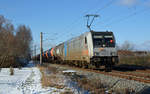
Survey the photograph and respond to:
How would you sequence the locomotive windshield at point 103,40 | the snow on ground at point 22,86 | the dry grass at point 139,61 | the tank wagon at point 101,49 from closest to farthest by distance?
the snow on ground at point 22,86 → the tank wagon at point 101,49 → the locomotive windshield at point 103,40 → the dry grass at point 139,61

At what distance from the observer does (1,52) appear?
27344 millimetres

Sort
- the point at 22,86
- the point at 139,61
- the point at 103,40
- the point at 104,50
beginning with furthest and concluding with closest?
the point at 139,61
the point at 103,40
the point at 104,50
the point at 22,86

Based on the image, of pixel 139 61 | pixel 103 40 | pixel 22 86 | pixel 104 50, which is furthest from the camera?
pixel 139 61

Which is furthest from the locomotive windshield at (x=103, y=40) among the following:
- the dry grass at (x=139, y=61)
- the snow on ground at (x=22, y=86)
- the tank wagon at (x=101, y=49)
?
the dry grass at (x=139, y=61)

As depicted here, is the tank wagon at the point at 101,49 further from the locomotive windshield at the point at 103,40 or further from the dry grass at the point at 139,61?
the dry grass at the point at 139,61

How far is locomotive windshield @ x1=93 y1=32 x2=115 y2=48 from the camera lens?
17119mm

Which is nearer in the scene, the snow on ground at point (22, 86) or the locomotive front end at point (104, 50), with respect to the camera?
the snow on ground at point (22, 86)

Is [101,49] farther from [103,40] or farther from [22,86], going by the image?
[22,86]

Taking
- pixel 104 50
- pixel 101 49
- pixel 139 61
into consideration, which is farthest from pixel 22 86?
pixel 139 61

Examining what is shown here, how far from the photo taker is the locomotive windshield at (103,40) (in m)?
17.1

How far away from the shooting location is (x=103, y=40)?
17.2 m

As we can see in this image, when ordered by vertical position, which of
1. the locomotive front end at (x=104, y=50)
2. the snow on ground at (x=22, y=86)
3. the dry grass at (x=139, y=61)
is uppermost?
the locomotive front end at (x=104, y=50)

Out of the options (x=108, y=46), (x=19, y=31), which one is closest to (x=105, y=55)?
(x=108, y=46)

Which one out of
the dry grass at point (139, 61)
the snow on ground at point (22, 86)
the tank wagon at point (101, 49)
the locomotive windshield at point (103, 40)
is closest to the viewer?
the snow on ground at point (22, 86)
